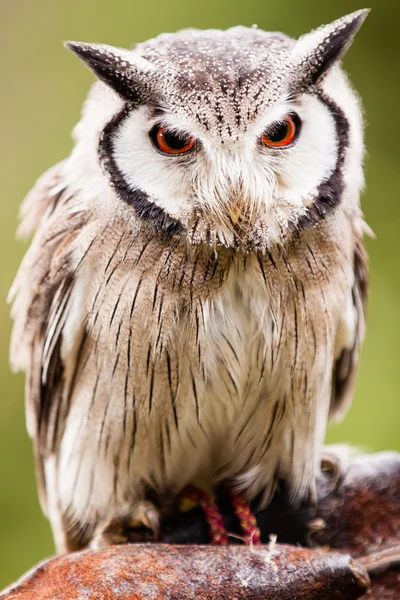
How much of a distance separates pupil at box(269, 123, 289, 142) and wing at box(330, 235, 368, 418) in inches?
16.3

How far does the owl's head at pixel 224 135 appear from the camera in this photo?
1.41 metres

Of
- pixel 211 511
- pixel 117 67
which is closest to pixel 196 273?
pixel 117 67

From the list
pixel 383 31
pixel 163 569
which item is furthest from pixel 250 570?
pixel 383 31

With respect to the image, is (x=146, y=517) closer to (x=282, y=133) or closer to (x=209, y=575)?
(x=209, y=575)

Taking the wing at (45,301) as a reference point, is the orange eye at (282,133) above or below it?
above

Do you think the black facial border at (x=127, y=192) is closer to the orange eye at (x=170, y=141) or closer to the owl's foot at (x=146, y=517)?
the orange eye at (x=170, y=141)

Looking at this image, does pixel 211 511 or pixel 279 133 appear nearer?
pixel 279 133

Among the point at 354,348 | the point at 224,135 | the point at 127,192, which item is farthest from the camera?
the point at 354,348

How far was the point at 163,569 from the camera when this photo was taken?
1215 mm

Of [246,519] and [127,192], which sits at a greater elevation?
[127,192]

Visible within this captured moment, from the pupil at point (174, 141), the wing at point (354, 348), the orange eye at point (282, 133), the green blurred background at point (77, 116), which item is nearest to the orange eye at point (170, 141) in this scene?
the pupil at point (174, 141)

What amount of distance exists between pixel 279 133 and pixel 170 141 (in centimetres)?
18

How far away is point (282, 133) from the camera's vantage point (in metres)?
1.46

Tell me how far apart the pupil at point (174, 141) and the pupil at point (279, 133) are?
5.8 inches
